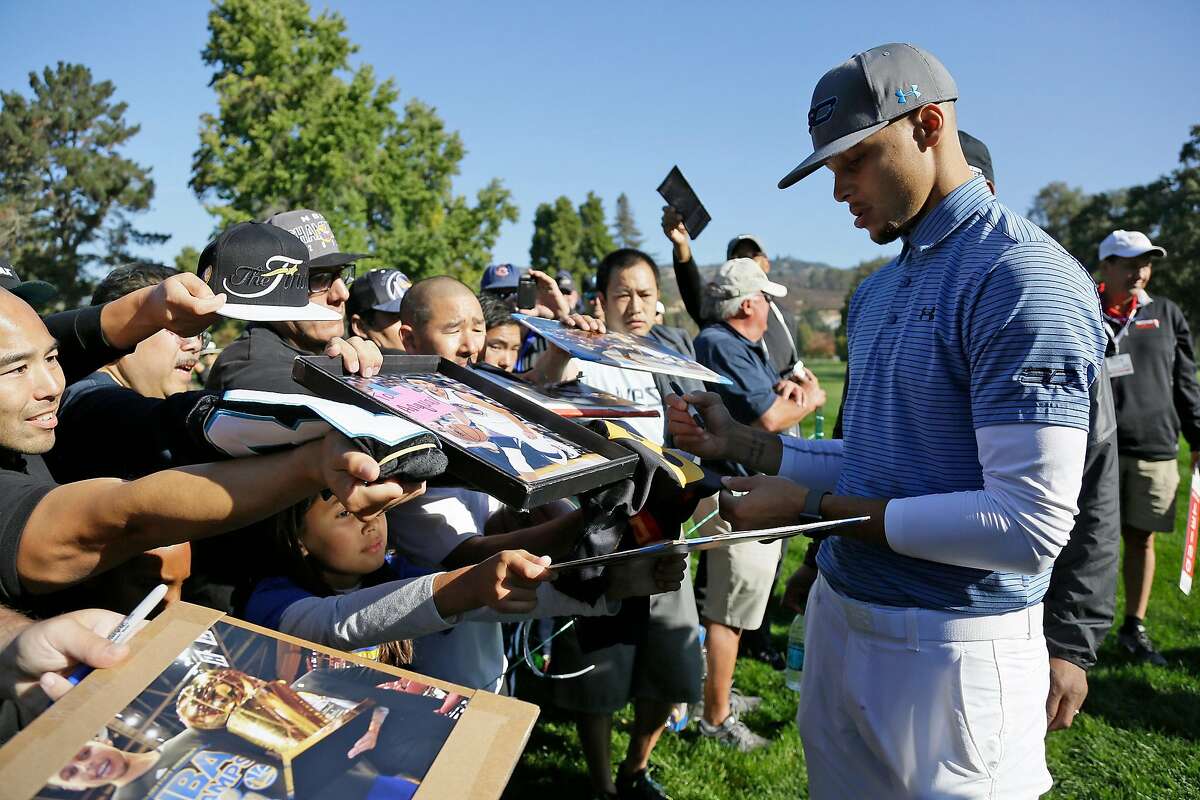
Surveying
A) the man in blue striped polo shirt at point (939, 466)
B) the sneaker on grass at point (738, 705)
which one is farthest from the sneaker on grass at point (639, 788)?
the man in blue striped polo shirt at point (939, 466)

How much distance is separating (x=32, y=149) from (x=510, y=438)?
Result: 48.6 metres

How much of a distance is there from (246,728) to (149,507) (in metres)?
0.58

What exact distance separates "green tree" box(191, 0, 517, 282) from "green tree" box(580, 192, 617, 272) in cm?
2461

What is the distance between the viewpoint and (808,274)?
581 feet

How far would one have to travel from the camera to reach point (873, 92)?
6.29 feet

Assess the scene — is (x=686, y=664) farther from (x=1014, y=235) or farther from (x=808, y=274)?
(x=808, y=274)

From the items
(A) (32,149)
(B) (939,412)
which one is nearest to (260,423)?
(B) (939,412)

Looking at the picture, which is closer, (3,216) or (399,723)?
(399,723)

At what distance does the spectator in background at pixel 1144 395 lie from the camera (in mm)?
5473

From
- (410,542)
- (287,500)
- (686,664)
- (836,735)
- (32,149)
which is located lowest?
(686,664)

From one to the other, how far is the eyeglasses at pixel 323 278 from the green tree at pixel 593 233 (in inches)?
2038

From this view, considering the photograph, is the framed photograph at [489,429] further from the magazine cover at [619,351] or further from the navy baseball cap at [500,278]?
the navy baseball cap at [500,278]

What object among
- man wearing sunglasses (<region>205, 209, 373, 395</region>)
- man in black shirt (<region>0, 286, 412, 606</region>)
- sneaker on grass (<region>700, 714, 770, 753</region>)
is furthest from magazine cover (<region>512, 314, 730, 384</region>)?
sneaker on grass (<region>700, 714, 770, 753</region>)

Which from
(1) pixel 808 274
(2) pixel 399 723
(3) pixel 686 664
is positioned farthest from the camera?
(1) pixel 808 274
